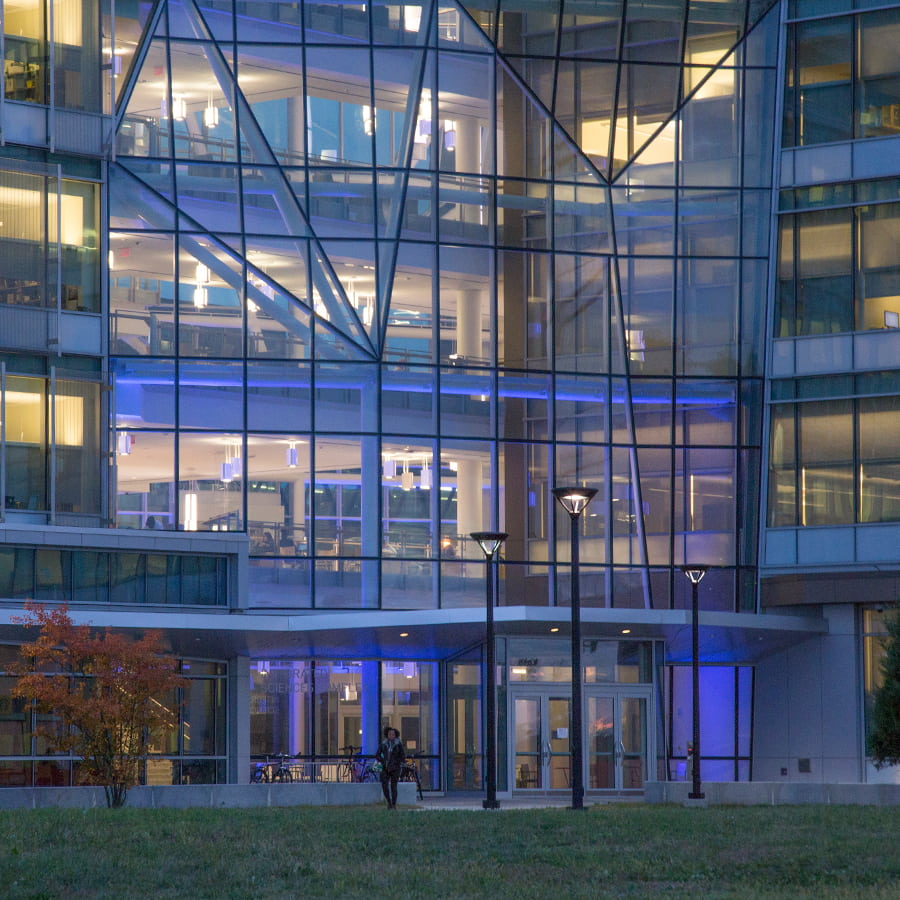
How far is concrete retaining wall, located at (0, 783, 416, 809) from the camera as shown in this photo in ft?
95.5

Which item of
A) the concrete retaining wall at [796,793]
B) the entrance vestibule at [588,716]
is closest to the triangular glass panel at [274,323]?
the entrance vestibule at [588,716]

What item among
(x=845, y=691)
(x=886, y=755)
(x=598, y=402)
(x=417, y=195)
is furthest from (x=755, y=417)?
(x=886, y=755)

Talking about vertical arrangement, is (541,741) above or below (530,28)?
below

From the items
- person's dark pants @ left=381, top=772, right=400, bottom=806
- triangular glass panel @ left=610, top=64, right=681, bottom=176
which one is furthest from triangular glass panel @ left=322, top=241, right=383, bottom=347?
person's dark pants @ left=381, top=772, right=400, bottom=806

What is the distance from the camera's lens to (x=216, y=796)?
2986 cm

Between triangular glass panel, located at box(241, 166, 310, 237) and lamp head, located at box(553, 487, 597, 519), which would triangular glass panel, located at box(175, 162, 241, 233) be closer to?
triangular glass panel, located at box(241, 166, 310, 237)

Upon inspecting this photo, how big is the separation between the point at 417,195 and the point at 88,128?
7761 mm

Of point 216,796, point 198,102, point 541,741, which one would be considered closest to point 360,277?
point 198,102

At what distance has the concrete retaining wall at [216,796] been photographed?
95.5 feet

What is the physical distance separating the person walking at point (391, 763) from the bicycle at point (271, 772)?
1077cm

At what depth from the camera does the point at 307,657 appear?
133 feet

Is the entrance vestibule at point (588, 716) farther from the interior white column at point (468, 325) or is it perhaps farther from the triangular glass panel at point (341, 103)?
the triangular glass panel at point (341, 103)

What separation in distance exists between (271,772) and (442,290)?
11918 millimetres

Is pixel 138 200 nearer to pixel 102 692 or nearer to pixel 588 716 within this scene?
pixel 102 692
